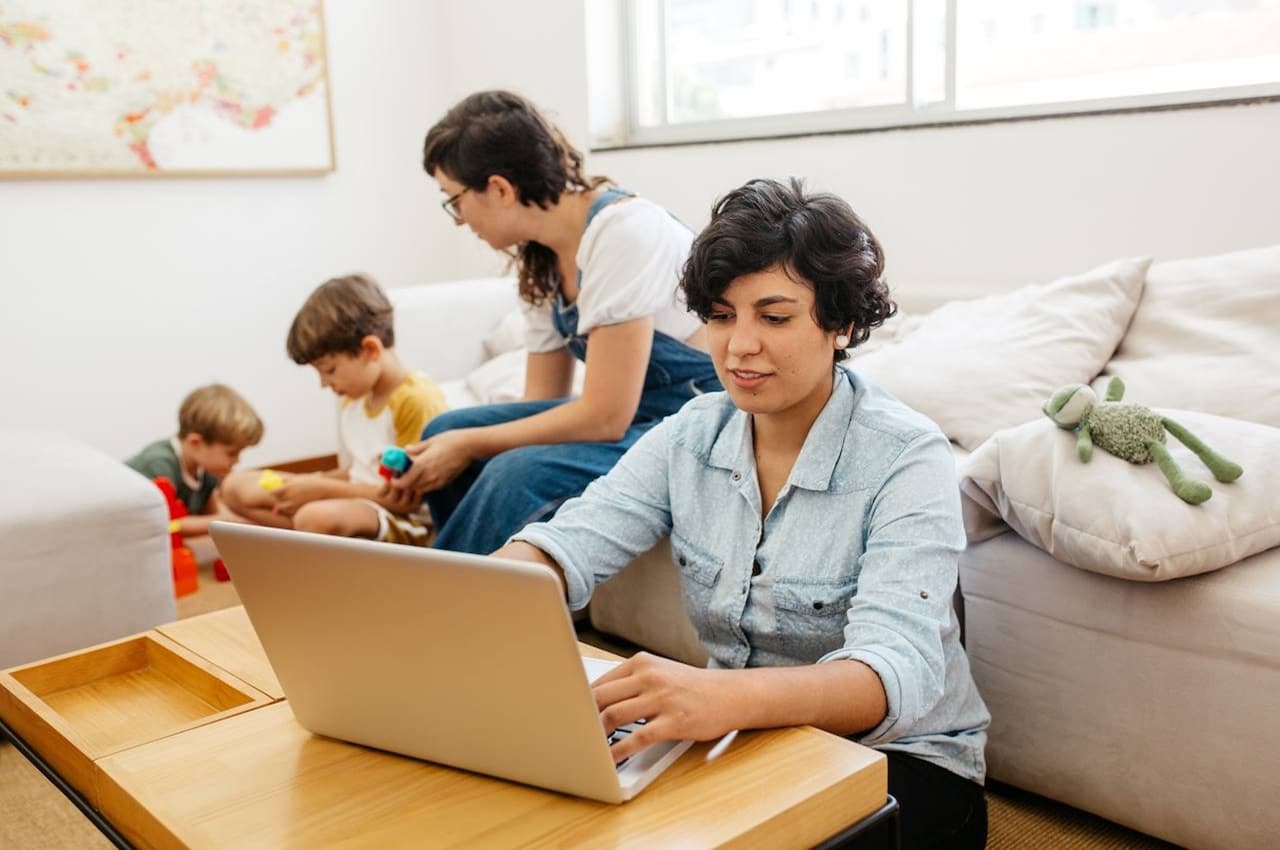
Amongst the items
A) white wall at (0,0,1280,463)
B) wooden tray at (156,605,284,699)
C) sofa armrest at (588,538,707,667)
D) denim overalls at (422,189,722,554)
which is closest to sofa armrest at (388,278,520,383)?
white wall at (0,0,1280,463)

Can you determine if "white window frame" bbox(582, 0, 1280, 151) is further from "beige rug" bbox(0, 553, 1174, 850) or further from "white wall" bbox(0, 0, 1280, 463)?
"beige rug" bbox(0, 553, 1174, 850)

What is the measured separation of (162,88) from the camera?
3455 mm

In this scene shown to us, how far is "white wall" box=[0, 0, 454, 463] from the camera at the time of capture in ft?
11.0

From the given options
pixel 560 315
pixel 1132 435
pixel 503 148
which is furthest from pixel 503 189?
pixel 1132 435

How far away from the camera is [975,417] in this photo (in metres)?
1.82

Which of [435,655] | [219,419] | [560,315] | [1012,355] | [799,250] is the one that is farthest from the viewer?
[219,419]

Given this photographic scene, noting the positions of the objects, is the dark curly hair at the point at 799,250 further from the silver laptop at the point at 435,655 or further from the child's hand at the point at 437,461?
the child's hand at the point at 437,461

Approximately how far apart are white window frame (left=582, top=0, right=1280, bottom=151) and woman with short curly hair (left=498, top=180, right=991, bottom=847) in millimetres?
1387

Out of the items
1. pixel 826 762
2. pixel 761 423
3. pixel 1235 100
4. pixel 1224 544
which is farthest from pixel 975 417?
pixel 826 762

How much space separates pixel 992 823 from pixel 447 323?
6.53 feet

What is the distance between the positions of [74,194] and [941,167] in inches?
94.9

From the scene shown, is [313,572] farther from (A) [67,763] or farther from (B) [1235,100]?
(B) [1235,100]

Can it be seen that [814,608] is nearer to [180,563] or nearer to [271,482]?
[271,482]

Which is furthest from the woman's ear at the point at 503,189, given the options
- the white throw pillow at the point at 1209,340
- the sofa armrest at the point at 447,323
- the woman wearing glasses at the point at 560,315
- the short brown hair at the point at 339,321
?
the sofa armrest at the point at 447,323
